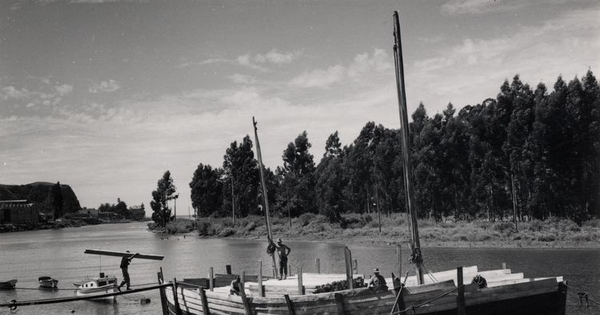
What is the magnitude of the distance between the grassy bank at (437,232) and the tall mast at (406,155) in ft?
172

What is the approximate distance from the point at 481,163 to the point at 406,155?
238 feet

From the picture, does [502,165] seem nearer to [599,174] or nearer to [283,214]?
[599,174]

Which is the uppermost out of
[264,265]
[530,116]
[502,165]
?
[530,116]

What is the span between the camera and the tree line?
77.8 meters

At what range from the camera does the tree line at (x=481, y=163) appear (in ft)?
255

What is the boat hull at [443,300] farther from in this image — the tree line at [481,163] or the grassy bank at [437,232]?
the tree line at [481,163]

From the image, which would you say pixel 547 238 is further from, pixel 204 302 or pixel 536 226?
pixel 204 302

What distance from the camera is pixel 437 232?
82.5m

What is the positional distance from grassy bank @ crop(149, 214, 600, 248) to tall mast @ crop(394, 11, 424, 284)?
2063 inches

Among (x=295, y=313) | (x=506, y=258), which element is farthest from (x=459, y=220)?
(x=295, y=313)

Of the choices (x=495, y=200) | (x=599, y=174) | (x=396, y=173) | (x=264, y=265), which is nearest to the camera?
(x=264, y=265)

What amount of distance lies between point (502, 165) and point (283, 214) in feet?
202

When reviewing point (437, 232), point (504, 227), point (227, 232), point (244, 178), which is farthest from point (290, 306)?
point (244, 178)

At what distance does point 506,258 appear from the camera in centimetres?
5794
